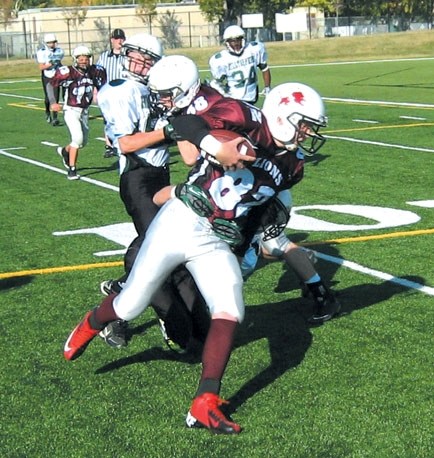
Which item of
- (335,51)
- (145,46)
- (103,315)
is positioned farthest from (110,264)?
(335,51)

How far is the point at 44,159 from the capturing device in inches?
600

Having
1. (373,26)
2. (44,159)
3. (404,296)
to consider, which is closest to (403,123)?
(44,159)

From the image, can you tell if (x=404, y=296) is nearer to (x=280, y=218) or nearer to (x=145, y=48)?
(x=280, y=218)

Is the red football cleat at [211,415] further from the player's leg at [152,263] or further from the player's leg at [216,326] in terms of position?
the player's leg at [152,263]

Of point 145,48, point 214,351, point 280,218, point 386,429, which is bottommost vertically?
point 386,429

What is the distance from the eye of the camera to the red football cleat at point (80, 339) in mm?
5168

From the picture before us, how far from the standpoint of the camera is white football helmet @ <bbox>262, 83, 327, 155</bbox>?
4633 millimetres

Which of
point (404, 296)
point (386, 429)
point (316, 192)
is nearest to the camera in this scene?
point (386, 429)

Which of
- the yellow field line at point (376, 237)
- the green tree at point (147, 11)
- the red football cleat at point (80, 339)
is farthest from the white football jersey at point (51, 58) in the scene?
the green tree at point (147, 11)

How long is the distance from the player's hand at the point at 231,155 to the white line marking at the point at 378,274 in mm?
2711

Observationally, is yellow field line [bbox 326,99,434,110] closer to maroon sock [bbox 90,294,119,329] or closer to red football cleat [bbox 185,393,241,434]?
maroon sock [bbox 90,294,119,329]

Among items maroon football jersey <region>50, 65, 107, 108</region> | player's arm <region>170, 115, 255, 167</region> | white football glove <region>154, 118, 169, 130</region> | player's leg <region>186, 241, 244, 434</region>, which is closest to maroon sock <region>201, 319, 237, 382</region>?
player's leg <region>186, 241, 244, 434</region>

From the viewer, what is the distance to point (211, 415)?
442cm

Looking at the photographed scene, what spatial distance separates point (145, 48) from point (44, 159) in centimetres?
922
